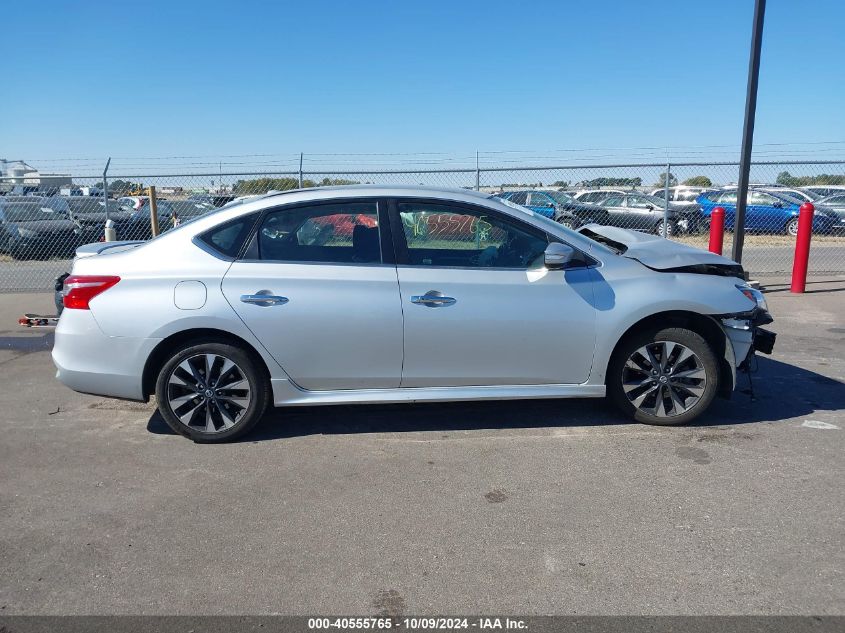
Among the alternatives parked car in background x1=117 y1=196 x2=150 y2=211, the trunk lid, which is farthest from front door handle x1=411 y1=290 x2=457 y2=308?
parked car in background x1=117 y1=196 x2=150 y2=211

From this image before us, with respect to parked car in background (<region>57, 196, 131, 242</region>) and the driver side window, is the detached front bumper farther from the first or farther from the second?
parked car in background (<region>57, 196, 131, 242</region>)

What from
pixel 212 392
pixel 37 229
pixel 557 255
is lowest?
pixel 212 392

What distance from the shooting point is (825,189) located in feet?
73.1

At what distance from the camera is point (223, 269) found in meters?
4.64

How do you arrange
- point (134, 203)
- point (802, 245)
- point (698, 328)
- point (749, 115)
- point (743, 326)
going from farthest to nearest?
point (134, 203) → point (802, 245) → point (749, 115) → point (698, 328) → point (743, 326)

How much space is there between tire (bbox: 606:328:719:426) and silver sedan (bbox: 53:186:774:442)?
0.01m

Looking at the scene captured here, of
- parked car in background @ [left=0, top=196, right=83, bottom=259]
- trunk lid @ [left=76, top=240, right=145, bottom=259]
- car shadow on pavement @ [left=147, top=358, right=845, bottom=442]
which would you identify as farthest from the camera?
parked car in background @ [left=0, top=196, right=83, bottom=259]

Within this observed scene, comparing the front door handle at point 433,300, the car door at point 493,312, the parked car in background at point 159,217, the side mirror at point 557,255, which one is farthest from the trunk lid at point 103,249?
the parked car in background at point 159,217

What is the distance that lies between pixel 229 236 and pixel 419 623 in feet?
9.41

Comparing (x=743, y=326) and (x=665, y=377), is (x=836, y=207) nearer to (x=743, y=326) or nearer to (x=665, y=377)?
(x=743, y=326)

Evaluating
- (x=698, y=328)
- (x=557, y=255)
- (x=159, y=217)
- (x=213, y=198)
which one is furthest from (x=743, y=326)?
(x=159, y=217)

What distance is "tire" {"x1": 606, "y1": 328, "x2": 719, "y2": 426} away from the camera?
15.8 ft

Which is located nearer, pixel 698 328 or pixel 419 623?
pixel 419 623

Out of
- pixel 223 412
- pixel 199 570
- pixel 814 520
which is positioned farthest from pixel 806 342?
pixel 199 570
